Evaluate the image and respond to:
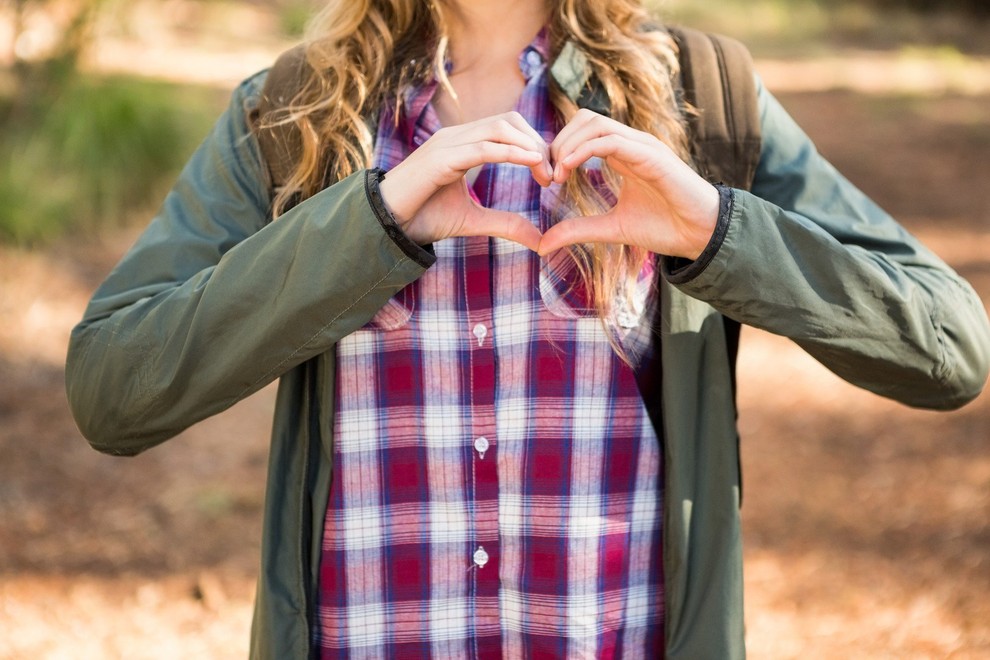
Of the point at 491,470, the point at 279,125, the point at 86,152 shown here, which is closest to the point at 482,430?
the point at 491,470

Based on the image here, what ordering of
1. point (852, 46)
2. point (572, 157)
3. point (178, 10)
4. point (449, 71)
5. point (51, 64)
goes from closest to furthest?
point (572, 157)
point (449, 71)
point (51, 64)
point (178, 10)
point (852, 46)

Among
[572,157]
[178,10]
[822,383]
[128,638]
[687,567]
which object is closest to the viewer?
[572,157]

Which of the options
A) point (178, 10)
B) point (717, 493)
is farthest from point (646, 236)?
point (178, 10)

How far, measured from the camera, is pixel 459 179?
5.44 feet

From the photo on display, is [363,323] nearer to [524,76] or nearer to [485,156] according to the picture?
[485,156]

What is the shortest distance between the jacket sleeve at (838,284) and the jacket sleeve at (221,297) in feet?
1.57

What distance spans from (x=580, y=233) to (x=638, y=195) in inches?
4.4

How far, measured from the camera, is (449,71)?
78.5 inches

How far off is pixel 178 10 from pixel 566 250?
11368mm

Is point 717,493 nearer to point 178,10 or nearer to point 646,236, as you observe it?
point 646,236

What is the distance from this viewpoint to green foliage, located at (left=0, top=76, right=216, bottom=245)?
6.63 m

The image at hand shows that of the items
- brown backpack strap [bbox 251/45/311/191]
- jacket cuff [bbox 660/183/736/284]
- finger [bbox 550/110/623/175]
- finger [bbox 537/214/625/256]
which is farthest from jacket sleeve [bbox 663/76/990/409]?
brown backpack strap [bbox 251/45/311/191]

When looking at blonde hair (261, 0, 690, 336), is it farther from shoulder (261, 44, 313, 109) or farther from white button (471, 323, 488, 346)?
white button (471, 323, 488, 346)

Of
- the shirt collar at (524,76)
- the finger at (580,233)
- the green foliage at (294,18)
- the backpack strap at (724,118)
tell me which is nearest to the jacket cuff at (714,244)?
the finger at (580,233)
